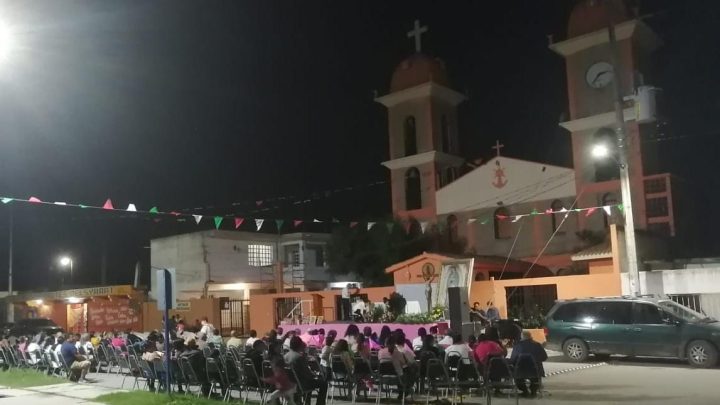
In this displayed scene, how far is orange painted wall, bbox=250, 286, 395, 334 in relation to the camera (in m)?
26.8

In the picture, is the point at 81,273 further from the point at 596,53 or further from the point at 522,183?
the point at 596,53

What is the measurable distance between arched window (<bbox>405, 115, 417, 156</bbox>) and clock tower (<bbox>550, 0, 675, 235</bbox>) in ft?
28.3

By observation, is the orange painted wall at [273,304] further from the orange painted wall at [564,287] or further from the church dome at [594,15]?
the church dome at [594,15]

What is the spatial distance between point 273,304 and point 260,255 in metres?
11.8

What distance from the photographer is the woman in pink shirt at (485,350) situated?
10764mm

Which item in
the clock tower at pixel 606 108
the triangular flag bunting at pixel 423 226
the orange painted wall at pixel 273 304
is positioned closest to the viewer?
the orange painted wall at pixel 273 304

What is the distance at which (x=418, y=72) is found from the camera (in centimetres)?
3534

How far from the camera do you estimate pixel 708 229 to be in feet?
95.7

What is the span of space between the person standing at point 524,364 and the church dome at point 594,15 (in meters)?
20.4

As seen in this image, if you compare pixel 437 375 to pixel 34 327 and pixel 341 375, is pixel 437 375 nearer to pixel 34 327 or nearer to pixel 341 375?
pixel 341 375

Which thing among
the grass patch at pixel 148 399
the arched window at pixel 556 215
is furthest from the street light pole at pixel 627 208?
the arched window at pixel 556 215

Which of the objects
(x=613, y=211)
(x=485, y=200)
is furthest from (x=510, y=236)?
(x=613, y=211)

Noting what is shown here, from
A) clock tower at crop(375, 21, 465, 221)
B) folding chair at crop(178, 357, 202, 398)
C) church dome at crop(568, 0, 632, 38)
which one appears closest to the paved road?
folding chair at crop(178, 357, 202, 398)

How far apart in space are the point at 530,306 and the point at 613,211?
7339 millimetres
